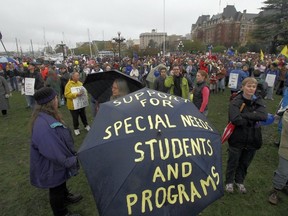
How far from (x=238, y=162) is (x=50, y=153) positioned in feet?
10.1

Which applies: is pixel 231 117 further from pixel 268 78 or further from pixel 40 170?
pixel 268 78

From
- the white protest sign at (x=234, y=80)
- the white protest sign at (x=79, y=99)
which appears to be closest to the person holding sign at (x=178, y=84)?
the white protest sign at (x=79, y=99)

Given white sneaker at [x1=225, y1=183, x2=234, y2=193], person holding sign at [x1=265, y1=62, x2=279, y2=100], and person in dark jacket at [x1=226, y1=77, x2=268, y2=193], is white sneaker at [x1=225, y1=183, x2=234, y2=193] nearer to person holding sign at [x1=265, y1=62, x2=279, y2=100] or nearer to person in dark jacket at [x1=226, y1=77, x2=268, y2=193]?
person in dark jacket at [x1=226, y1=77, x2=268, y2=193]

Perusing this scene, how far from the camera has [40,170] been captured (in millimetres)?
3041

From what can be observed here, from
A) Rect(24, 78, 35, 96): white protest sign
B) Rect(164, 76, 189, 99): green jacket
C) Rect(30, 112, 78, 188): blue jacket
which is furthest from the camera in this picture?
Rect(24, 78, 35, 96): white protest sign

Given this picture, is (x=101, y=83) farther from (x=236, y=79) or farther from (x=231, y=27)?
(x=231, y=27)

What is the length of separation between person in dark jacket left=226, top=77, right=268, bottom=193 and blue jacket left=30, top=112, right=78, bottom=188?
96.2 inches

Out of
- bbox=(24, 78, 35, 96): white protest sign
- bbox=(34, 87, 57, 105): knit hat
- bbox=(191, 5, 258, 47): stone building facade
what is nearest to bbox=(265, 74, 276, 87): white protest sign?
bbox=(24, 78, 35, 96): white protest sign

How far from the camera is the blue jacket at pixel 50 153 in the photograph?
109 inches

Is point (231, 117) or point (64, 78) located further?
point (64, 78)

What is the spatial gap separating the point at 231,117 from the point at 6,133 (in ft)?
23.4

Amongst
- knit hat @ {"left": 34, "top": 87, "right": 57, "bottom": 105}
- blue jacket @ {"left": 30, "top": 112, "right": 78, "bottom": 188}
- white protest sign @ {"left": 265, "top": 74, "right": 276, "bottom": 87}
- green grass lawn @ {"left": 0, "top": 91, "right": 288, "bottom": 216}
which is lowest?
green grass lawn @ {"left": 0, "top": 91, "right": 288, "bottom": 216}

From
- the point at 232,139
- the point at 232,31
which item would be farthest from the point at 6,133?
the point at 232,31

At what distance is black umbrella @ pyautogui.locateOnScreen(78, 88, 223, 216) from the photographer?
1652 mm
